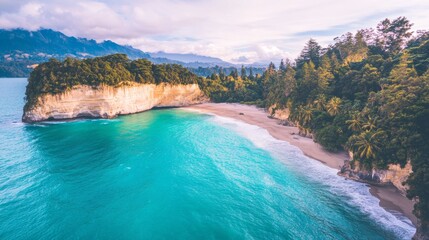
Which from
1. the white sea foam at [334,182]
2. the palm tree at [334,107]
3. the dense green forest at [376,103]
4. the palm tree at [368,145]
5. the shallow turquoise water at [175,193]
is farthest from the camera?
the palm tree at [334,107]

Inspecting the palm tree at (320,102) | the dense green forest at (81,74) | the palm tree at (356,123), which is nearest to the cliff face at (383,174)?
the palm tree at (356,123)

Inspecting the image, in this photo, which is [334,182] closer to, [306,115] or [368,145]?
[368,145]

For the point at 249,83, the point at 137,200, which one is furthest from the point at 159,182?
the point at 249,83

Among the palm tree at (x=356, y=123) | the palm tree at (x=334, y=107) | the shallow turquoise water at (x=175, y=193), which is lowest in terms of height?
the shallow turquoise water at (x=175, y=193)

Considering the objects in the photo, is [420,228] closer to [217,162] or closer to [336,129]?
[336,129]

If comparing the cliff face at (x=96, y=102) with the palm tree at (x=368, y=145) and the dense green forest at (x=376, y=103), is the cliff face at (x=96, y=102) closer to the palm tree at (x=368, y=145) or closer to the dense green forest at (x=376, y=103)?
the dense green forest at (x=376, y=103)

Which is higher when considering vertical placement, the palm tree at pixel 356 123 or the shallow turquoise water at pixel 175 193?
the palm tree at pixel 356 123
